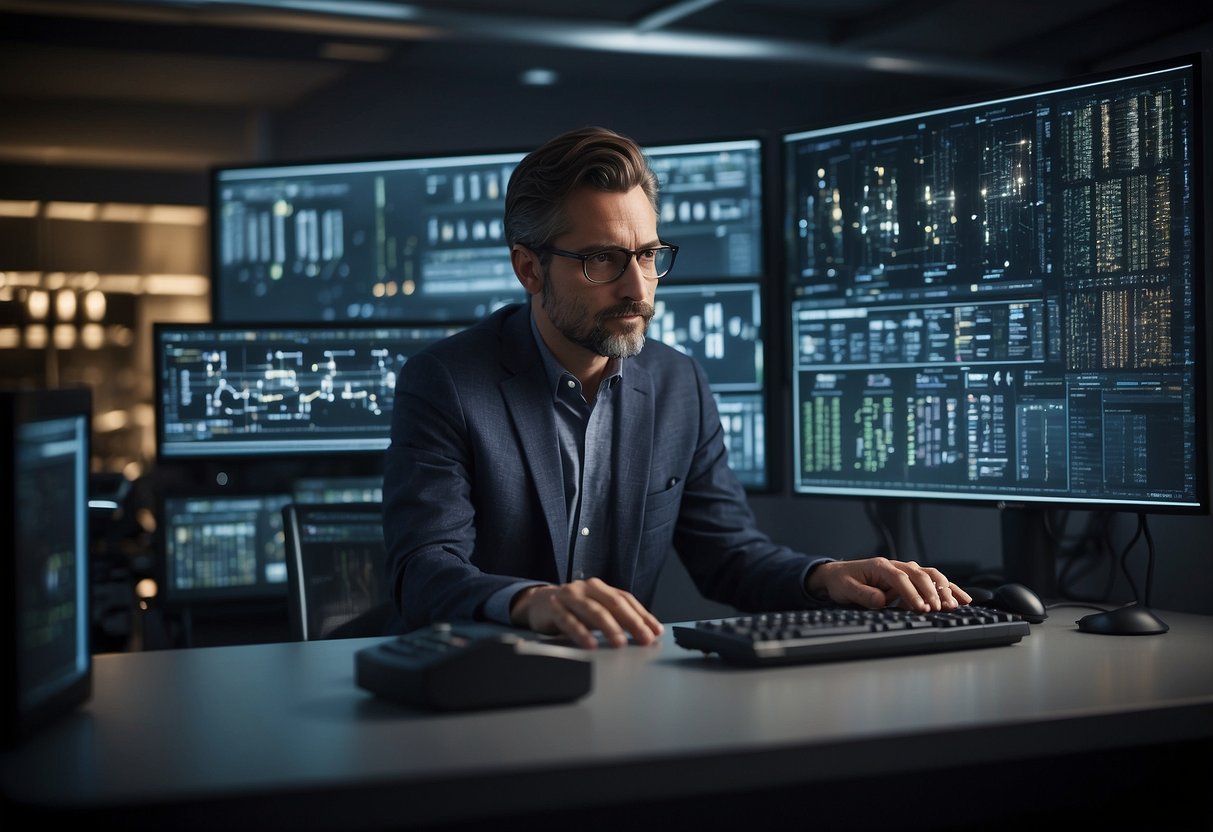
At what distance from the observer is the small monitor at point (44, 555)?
0.81 meters

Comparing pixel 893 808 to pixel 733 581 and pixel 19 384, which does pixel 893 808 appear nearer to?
pixel 733 581

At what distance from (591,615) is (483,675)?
211mm

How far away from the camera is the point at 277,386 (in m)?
Result: 2.28

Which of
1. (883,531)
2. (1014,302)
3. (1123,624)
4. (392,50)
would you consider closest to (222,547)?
(883,531)

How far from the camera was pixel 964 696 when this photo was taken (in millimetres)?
958

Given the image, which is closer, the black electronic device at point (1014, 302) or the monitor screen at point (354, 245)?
the black electronic device at point (1014, 302)

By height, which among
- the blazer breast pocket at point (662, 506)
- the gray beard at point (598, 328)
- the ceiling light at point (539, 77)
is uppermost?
the ceiling light at point (539, 77)

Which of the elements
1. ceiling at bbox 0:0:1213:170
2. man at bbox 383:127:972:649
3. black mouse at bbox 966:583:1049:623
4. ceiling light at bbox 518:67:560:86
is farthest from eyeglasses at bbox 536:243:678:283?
ceiling light at bbox 518:67:560:86

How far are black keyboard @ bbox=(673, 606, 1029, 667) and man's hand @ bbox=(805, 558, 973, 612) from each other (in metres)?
0.06

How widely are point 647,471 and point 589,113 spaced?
3.73m

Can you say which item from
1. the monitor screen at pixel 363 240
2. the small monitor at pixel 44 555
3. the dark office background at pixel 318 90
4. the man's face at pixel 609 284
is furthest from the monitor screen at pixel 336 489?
the dark office background at pixel 318 90

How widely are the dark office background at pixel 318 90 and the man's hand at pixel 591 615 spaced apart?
260cm

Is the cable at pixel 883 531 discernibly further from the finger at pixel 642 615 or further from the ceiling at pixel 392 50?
the ceiling at pixel 392 50

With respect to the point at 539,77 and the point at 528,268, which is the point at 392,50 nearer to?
the point at 539,77
